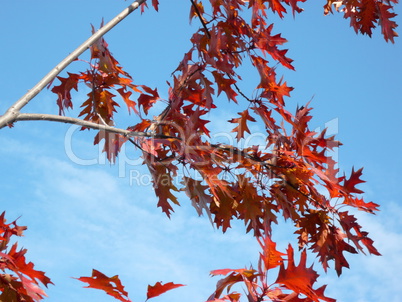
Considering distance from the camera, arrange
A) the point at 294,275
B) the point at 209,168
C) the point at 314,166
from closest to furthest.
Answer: the point at 294,275
the point at 209,168
the point at 314,166

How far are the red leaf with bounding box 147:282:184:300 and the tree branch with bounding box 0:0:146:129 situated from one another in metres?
1.14

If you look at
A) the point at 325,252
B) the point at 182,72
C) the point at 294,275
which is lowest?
the point at 294,275

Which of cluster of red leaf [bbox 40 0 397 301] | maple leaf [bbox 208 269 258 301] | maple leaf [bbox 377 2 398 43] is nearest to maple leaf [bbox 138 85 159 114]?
cluster of red leaf [bbox 40 0 397 301]

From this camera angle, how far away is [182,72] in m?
3.03

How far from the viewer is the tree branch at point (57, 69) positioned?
2460 millimetres

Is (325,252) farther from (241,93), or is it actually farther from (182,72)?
(182,72)

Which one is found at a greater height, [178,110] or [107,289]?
[178,110]

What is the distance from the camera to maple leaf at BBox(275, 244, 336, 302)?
6.00ft

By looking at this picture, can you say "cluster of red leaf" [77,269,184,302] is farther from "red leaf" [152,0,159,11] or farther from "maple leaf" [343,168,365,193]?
"red leaf" [152,0,159,11]

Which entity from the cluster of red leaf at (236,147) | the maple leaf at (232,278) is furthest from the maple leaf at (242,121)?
the maple leaf at (232,278)

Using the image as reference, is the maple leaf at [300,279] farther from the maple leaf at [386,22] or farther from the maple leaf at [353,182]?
the maple leaf at [386,22]

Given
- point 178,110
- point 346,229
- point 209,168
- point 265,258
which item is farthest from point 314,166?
point 265,258

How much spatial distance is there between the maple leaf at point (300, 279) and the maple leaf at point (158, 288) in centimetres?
39

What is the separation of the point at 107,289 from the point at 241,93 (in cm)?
170
